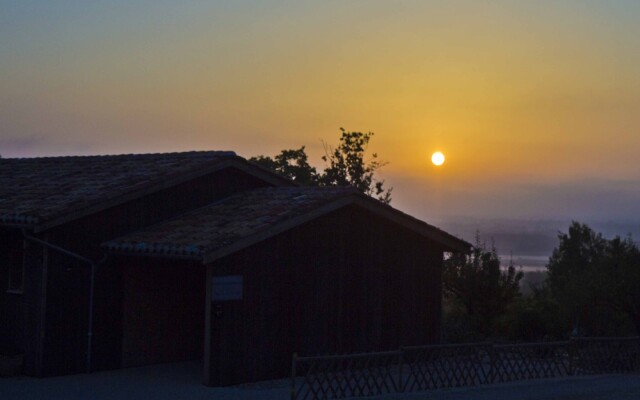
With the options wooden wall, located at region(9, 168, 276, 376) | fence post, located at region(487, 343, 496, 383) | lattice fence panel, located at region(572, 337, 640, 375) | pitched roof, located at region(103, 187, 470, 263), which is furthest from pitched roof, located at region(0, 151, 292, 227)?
lattice fence panel, located at region(572, 337, 640, 375)

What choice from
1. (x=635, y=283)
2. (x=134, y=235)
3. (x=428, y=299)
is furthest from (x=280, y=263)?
(x=635, y=283)

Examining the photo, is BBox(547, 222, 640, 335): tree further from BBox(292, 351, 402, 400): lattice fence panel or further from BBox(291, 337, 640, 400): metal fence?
BBox(292, 351, 402, 400): lattice fence panel

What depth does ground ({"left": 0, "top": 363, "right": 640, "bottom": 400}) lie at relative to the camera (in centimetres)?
1727

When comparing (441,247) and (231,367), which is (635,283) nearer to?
(441,247)

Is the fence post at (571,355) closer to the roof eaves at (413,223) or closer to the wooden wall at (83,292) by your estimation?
the roof eaves at (413,223)

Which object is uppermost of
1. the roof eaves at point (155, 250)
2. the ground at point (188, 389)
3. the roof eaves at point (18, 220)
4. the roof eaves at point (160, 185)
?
the roof eaves at point (160, 185)

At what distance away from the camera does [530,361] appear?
20.9m

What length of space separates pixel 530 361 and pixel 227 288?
24.6ft

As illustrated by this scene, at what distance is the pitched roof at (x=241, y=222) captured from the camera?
18.5 m

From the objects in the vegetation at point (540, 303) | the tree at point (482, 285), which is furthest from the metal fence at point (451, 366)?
the tree at point (482, 285)

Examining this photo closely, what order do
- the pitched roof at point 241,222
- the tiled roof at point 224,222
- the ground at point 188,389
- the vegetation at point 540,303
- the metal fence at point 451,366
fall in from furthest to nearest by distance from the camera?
the vegetation at point 540,303
the tiled roof at point 224,222
the pitched roof at point 241,222
the ground at point 188,389
the metal fence at point 451,366

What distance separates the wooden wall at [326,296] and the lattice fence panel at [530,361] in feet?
9.57

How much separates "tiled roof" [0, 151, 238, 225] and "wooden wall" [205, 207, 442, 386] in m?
3.53

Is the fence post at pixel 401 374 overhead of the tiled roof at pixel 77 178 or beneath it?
beneath
